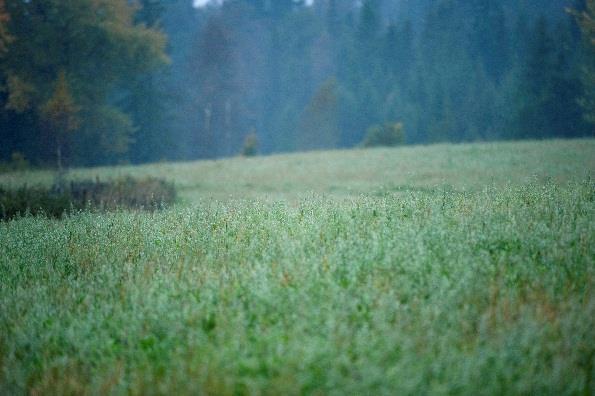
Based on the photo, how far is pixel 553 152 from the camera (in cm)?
2597

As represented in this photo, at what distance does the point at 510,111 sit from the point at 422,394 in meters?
51.4

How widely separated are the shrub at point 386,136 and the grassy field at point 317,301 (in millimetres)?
36282

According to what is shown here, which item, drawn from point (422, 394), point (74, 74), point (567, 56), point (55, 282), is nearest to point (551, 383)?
point (422, 394)

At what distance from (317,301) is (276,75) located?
67.8 m

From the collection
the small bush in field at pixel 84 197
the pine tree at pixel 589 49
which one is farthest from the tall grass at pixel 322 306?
the pine tree at pixel 589 49

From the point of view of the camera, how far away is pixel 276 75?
7000cm

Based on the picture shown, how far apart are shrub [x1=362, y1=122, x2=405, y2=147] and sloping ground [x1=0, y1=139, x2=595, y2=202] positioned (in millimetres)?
10975

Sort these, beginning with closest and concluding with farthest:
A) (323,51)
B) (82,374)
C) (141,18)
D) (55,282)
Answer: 1. (82,374)
2. (55,282)
3. (141,18)
4. (323,51)

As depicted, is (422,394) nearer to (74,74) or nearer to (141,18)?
(74,74)

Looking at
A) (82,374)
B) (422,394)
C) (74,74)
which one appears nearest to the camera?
(422,394)

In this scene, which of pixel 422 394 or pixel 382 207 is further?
pixel 382 207

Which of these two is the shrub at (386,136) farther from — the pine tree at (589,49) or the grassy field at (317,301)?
the grassy field at (317,301)

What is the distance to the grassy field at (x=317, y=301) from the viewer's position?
154 inches

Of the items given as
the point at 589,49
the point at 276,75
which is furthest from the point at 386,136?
the point at 276,75
